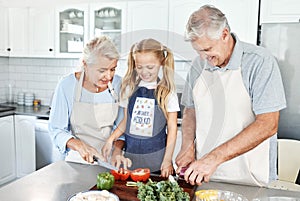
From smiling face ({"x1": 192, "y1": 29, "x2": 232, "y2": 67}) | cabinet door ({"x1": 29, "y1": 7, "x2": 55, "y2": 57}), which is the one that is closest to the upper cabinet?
cabinet door ({"x1": 29, "y1": 7, "x2": 55, "y2": 57})

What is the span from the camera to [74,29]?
284 centimetres

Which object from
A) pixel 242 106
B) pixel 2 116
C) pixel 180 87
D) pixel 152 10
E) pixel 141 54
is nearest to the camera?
pixel 141 54

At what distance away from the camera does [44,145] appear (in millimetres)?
2785

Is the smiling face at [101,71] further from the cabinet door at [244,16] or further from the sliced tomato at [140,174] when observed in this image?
the cabinet door at [244,16]

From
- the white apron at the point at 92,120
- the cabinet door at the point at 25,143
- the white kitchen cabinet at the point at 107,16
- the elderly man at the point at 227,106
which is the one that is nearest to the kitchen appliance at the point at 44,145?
the cabinet door at the point at 25,143

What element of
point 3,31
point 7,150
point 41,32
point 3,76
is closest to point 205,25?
point 41,32

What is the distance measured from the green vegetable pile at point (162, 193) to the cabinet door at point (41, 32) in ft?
7.49

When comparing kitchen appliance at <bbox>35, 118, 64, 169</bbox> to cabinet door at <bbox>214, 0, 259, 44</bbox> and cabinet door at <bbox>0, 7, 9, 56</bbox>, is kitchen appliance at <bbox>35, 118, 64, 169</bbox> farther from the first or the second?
cabinet door at <bbox>214, 0, 259, 44</bbox>

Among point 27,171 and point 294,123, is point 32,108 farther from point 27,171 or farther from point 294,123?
point 294,123

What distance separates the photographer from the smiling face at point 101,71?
3.34ft

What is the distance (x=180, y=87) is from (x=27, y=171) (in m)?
2.27

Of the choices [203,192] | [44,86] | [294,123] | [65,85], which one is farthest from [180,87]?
[44,86]

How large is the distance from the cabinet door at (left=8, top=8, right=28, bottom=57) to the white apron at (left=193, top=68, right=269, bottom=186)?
7.39 feet

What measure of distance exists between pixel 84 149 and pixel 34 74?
2.37m
